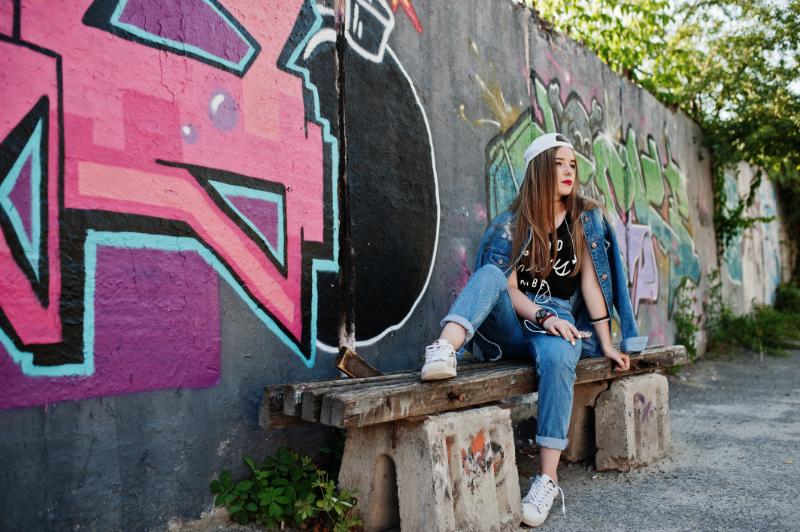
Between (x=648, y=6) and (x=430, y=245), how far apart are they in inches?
225

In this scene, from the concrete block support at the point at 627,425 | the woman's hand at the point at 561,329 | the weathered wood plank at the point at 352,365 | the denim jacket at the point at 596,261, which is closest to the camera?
the weathered wood plank at the point at 352,365

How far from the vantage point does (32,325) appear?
1960 mm

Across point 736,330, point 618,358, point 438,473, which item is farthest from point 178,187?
point 736,330

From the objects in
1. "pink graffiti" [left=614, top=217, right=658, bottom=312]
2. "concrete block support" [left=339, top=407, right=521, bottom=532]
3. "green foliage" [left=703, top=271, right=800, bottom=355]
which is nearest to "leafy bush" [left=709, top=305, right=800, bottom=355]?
"green foliage" [left=703, top=271, right=800, bottom=355]

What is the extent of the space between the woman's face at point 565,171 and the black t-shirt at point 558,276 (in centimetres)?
16

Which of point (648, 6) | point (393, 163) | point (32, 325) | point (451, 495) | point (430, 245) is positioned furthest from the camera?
point (648, 6)

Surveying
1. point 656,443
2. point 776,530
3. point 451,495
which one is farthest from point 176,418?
point 656,443

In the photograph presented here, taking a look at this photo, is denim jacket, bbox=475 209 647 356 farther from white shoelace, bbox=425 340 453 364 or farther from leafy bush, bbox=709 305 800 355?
leafy bush, bbox=709 305 800 355

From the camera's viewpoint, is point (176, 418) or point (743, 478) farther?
point (743, 478)

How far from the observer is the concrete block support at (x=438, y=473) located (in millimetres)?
2195

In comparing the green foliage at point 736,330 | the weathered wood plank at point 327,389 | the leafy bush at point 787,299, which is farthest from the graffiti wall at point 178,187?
the leafy bush at point 787,299

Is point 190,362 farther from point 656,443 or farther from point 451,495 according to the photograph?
point 656,443

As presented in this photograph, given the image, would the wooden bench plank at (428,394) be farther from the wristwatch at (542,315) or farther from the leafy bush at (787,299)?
the leafy bush at (787,299)

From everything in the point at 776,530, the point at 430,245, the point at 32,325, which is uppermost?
the point at 430,245
